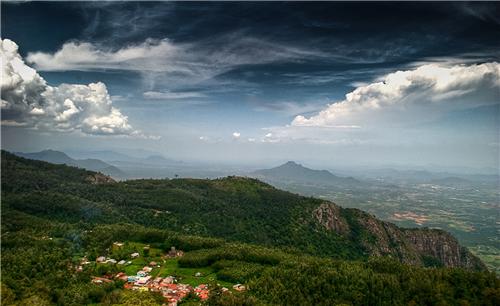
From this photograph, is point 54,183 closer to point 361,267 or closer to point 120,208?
point 120,208

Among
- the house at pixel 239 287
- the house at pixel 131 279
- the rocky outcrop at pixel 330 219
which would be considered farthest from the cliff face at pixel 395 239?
the house at pixel 131 279

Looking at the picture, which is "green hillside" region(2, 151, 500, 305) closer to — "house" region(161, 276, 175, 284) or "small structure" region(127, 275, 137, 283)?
"small structure" region(127, 275, 137, 283)

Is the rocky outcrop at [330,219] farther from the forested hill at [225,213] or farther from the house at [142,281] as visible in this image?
the house at [142,281]

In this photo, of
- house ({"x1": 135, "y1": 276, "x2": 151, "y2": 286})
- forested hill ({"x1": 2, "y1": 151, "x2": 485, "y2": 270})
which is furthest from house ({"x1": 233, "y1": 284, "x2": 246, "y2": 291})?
forested hill ({"x1": 2, "y1": 151, "x2": 485, "y2": 270})

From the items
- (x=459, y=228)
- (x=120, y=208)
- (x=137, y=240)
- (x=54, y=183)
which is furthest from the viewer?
(x=459, y=228)

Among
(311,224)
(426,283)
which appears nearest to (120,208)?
(311,224)

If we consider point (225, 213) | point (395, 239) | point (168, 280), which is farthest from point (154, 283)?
point (395, 239)
